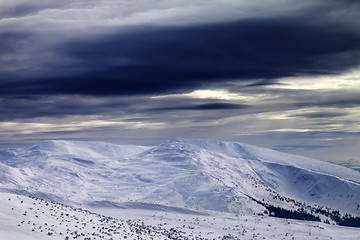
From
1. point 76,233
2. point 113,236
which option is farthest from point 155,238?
point 76,233

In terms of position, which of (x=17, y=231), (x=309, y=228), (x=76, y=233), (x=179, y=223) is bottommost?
(x=309, y=228)

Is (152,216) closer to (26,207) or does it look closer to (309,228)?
(309,228)

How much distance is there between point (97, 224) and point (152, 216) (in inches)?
3906

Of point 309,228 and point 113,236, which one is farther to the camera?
point 309,228

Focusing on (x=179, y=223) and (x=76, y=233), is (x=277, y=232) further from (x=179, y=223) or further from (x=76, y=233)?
(x=76, y=233)

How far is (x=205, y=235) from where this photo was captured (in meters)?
134

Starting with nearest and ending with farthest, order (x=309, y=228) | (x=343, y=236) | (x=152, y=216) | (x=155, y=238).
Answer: (x=155, y=238) < (x=343, y=236) < (x=309, y=228) < (x=152, y=216)

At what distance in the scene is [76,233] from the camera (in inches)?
2992

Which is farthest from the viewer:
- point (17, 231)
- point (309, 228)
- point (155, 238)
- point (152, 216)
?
point (152, 216)

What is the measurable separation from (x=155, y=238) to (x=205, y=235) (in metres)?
49.0

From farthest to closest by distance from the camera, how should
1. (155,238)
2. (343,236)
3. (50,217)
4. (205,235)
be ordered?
(343,236), (205,235), (155,238), (50,217)

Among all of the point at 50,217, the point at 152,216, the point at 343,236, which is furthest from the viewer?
the point at 152,216

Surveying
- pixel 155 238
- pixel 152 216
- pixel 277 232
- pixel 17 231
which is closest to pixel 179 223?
pixel 152 216

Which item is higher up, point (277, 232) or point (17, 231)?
point (17, 231)
